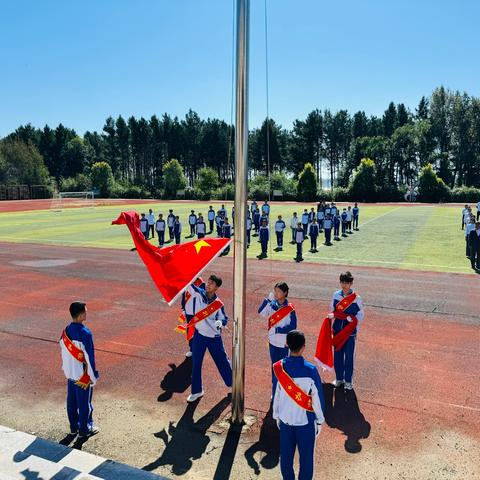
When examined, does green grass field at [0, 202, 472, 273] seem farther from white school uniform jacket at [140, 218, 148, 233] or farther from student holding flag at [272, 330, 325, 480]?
student holding flag at [272, 330, 325, 480]

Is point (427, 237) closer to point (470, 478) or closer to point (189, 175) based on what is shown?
point (470, 478)

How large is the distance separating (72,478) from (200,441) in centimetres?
163

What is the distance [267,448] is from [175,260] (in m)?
2.83

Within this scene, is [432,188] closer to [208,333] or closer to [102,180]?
[102,180]

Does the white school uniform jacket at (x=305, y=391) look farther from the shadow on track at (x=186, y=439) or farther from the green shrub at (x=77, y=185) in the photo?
the green shrub at (x=77, y=185)

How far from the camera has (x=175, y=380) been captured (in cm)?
796

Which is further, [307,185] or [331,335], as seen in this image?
[307,185]

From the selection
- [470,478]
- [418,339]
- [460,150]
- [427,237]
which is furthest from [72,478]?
[460,150]

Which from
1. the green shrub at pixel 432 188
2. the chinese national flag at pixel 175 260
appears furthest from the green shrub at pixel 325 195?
the chinese national flag at pixel 175 260

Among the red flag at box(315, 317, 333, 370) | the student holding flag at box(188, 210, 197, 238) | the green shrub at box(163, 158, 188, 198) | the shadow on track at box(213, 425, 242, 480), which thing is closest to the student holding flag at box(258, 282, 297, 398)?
the red flag at box(315, 317, 333, 370)

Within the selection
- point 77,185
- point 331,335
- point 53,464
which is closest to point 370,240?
point 331,335

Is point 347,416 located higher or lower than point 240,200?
lower

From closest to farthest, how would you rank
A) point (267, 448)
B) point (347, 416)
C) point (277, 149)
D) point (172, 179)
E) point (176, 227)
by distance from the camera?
point (267, 448), point (347, 416), point (176, 227), point (172, 179), point (277, 149)

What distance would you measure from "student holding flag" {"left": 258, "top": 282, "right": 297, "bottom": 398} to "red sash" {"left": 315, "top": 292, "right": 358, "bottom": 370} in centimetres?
59
